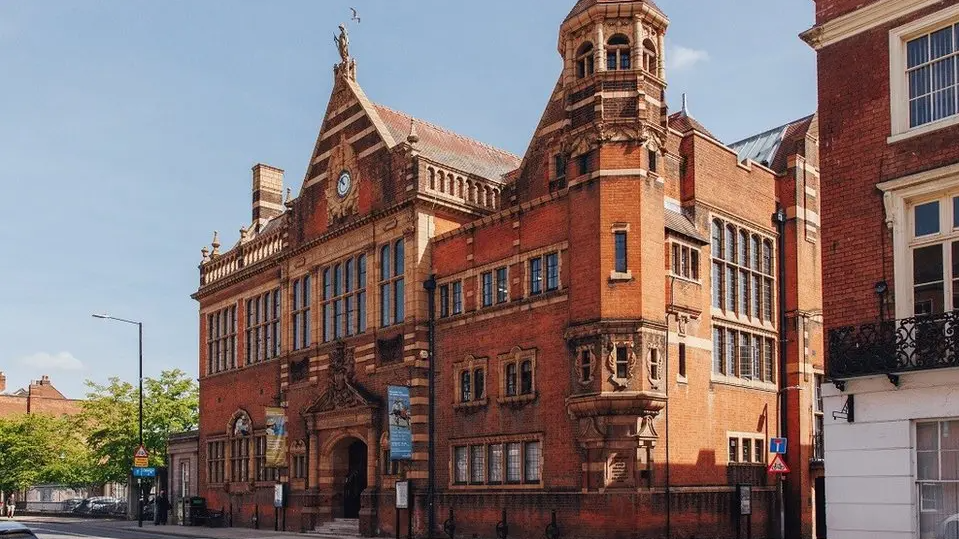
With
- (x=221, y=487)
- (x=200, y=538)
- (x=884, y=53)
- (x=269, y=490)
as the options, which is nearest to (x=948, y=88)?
(x=884, y=53)

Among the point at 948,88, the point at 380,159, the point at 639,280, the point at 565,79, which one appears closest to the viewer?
the point at 948,88

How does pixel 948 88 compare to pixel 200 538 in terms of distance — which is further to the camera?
pixel 200 538

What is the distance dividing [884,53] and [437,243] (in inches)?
789

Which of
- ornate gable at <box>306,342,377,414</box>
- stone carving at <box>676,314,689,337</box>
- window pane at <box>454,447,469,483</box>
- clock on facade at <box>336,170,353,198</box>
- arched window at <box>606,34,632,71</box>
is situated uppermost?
arched window at <box>606,34,632,71</box>

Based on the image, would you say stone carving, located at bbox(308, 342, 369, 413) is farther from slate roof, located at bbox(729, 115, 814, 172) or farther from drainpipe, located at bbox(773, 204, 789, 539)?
slate roof, located at bbox(729, 115, 814, 172)

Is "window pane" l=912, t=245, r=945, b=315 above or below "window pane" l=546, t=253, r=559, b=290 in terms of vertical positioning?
below

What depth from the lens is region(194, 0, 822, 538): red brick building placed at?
29.5m

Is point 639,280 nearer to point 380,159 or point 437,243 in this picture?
point 437,243

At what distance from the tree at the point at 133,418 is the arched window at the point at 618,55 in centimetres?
4331

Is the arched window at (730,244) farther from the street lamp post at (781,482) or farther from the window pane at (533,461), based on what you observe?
the window pane at (533,461)

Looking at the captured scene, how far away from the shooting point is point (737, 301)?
34.0 m

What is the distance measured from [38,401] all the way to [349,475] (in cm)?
7624

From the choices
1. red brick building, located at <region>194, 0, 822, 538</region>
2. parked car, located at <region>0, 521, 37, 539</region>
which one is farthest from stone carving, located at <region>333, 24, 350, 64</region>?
parked car, located at <region>0, 521, 37, 539</region>

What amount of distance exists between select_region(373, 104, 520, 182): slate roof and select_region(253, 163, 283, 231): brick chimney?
16.2 m
